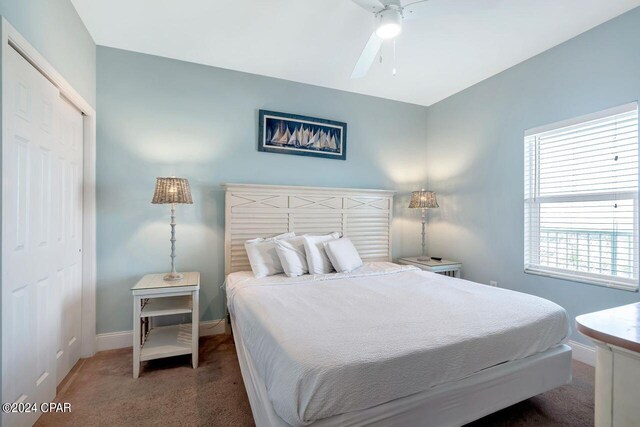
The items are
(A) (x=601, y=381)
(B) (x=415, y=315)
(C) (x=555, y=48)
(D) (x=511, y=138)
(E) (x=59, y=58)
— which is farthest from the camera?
(D) (x=511, y=138)

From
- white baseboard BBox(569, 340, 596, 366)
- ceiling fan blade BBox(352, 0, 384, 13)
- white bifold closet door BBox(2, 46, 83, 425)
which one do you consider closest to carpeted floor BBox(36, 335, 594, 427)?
white baseboard BBox(569, 340, 596, 366)

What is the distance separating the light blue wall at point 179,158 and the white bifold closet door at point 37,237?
0.34 metres

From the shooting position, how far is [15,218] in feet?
5.04

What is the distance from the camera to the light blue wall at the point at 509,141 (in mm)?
2301

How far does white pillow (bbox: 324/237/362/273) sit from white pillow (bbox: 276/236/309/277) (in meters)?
0.26

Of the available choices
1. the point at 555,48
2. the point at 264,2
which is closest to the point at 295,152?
the point at 264,2

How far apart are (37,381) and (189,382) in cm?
89

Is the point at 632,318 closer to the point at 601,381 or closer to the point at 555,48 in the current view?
the point at 601,381

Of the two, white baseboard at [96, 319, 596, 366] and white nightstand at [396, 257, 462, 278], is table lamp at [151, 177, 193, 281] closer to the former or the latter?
white baseboard at [96, 319, 596, 366]

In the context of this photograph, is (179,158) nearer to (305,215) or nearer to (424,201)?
(305,215)

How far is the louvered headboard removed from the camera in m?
2.99

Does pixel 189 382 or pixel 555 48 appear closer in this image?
pixel 189 382

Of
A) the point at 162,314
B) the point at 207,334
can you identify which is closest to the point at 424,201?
the point at 207,334

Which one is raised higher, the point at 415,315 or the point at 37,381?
the point at 415,315
